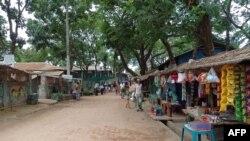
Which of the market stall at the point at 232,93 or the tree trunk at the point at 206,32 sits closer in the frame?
the market stall at the point at 232,93

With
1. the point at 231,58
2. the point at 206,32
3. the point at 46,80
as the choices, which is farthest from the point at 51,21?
the point at 231,58

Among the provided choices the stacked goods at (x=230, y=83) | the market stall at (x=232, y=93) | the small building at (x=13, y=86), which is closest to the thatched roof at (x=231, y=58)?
the market stall at (x=232, y=93)

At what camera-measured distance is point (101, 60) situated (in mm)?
68875

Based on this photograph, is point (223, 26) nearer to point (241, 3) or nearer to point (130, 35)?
point (241, 3)

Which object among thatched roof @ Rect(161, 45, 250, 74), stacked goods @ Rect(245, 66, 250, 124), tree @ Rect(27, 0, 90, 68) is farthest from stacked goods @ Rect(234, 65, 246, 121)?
tree @ Rect(27, 0, 90, 68)

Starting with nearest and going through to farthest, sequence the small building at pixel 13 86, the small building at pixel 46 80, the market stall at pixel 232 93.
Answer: the market stall at pixel 232 93, the small building at pixel 13 86, the small building at pixel 46 80

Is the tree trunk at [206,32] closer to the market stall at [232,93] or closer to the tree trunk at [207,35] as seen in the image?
the tree trunk at [207,35]

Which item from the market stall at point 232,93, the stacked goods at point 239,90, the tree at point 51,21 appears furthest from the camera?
the tree at point 51,21

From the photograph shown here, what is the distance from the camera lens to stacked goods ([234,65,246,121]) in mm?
9863

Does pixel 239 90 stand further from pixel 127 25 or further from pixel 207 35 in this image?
pixel 127 25

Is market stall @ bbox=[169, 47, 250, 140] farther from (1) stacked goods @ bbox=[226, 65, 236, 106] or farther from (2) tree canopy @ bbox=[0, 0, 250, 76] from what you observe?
(2) tree canopy @ bbox=[0, 0, 250, 76]

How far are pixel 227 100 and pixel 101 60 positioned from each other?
193 feet

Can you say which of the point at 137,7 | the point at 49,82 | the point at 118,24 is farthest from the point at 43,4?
the point at 137,7

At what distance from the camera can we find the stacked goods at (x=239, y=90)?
9863 millimetres
